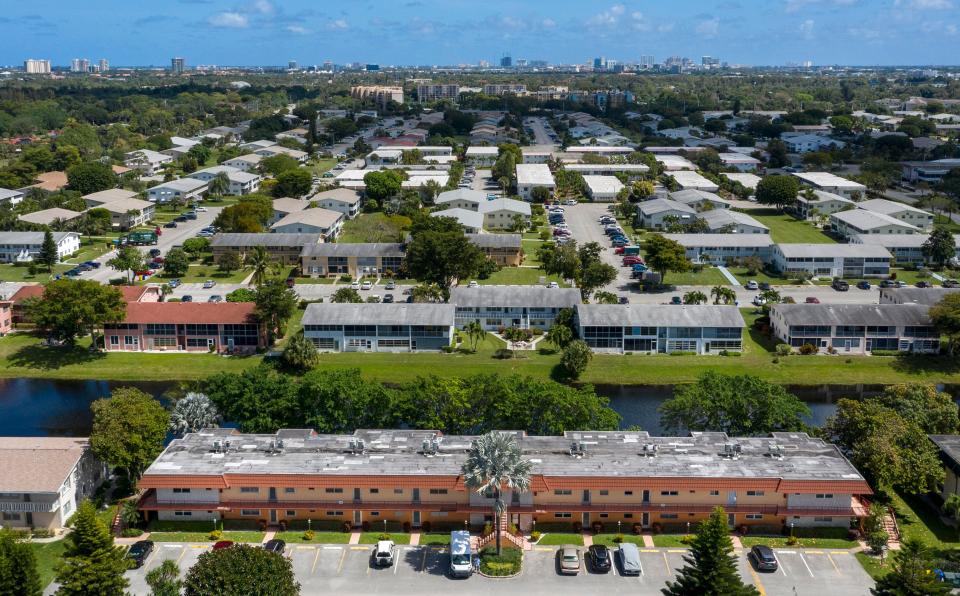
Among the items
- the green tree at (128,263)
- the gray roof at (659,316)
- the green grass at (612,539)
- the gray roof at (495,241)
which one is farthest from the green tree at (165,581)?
the gray roof at (495,241)

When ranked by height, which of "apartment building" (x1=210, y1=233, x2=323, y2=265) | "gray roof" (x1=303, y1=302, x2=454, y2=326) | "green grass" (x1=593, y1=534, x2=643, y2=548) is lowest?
"green grass" (x1=593, y1=534, x2=643, y2=548)

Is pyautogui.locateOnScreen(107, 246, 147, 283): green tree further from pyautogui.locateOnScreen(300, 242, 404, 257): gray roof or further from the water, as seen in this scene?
the water

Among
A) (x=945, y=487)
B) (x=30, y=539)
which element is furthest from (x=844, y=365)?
(x=30, y=539)

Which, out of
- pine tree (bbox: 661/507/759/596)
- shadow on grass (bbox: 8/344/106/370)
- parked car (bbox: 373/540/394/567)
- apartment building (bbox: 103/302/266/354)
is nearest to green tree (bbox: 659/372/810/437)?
pine tree (bbox: 661/507/759/596)

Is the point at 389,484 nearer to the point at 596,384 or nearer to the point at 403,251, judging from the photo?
the point at 596,384

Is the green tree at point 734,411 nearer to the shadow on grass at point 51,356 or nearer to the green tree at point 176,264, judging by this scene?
the shadow on grass at point 51,356
